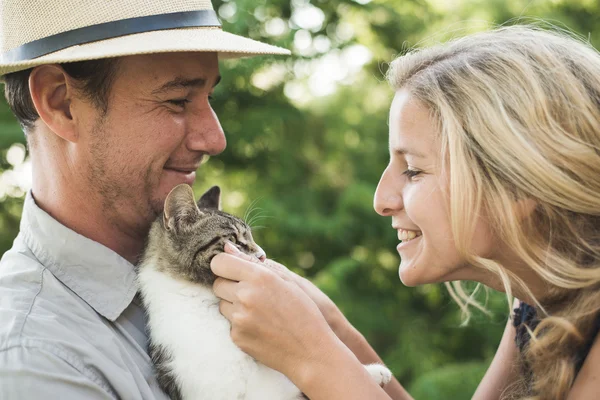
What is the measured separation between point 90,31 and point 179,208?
26.8 inches

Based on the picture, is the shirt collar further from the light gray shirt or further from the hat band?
the hat band

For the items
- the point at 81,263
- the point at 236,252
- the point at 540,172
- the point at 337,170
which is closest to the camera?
the point at 540,172

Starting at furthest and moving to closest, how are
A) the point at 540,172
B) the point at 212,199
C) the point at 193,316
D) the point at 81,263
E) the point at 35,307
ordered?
1. the point at 212,199
2. the point at 193,316
3. the point at 81,263
4. the point at 540,172
5. the point at 35,307

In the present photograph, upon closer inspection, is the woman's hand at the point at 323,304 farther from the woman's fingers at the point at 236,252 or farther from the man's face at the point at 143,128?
the man's face at the point at 143,128

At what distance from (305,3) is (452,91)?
2.83m

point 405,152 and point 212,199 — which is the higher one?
point 405,152

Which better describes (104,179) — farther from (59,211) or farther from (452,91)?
(452,91)

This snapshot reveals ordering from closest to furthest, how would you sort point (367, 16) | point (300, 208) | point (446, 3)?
point (300, 208)
point (367, 16)
point (446, 3)

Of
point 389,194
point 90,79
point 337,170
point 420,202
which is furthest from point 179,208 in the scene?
point 337,170

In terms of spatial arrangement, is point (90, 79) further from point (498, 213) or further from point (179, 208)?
point (498, 213)

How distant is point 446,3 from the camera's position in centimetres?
538

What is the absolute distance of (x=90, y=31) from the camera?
1.89m

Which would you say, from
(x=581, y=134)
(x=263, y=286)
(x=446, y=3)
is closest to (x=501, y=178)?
(x=581, y=134)

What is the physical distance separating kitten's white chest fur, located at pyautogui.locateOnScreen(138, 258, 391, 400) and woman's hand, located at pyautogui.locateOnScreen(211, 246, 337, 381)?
7 cm
